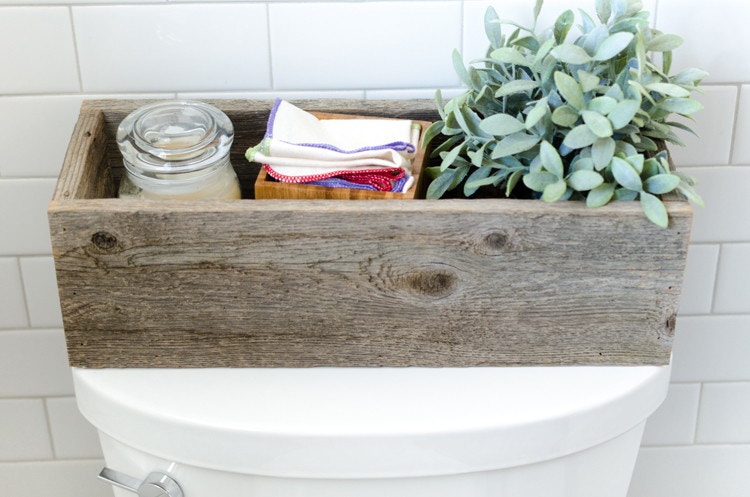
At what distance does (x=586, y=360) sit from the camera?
848 millimetres

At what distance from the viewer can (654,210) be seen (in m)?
→ 0.75

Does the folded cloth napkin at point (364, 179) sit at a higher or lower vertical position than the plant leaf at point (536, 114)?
lower

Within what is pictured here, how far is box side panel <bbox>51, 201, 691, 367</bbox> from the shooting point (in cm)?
77

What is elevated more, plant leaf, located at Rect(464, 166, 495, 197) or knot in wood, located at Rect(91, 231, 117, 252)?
plant leaf, located at Rect(464, 166, 495, 197)

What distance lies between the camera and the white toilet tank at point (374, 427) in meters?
0.78

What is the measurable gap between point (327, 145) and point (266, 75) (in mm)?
196

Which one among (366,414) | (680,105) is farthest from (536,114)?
(366,414)

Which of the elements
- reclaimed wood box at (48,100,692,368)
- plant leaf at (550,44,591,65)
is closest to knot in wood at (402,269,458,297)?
reclaimed wood box at (48,100,692,368)

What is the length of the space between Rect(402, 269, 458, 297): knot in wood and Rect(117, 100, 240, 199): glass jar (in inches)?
8.6

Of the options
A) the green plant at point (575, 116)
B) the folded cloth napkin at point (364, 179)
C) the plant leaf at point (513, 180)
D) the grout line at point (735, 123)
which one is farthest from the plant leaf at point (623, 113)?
the grout line at point (735, 123)

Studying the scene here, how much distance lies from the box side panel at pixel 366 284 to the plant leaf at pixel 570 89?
0.09 m

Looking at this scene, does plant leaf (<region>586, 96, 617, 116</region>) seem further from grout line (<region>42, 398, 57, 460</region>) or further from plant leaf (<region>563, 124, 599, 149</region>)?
grout line (<region>42, 398, 57, 460</region>)

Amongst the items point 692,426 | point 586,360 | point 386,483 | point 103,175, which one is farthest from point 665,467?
point 103,175

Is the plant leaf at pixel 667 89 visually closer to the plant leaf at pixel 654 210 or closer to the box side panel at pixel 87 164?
the plant leaf at pixel 654 210
